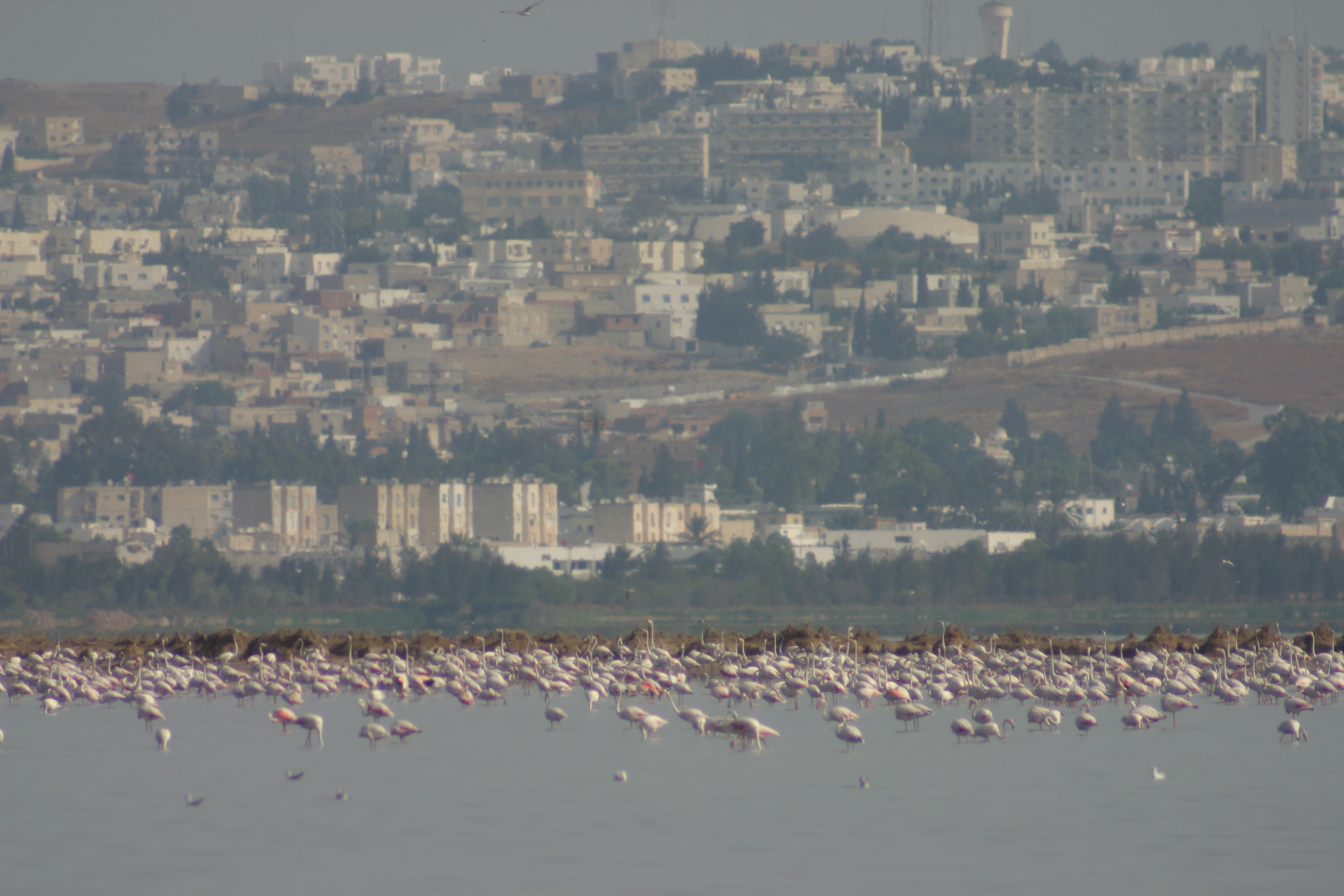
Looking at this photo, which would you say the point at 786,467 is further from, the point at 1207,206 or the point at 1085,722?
the point at 1085,722

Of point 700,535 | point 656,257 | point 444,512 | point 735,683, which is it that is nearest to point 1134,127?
point 656,257

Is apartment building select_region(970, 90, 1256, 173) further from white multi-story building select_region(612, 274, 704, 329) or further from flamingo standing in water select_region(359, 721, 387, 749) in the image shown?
flamingo standing in water select_region(359, 721, 387, 749)


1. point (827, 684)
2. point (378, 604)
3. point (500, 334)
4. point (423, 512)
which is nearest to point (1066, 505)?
point (423, 512)

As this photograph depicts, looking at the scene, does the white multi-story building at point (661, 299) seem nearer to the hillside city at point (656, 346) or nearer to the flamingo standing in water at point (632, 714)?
the hillside city at point (656, 346)

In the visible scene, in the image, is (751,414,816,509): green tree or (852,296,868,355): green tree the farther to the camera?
(852,296,868,355): green tree

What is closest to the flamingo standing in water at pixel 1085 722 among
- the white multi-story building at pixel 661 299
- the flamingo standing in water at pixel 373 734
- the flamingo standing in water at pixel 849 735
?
the flamingo standing in water at pixel 849 735

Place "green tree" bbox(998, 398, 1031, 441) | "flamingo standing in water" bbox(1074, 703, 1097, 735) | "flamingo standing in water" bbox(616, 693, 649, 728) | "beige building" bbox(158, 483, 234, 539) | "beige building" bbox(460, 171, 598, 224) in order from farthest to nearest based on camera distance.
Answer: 1. "beige building" bbox(460, 171, 598, 224)
2. "green tree" bbox(998, 398, 1031, 441)
3. "beige building" bbox(158, 483, 234, 539)
4. "flamingo standing in water" bbox(1074, 703, 1097, 735)
5. "flamingo standing in water" bbox(616, 693, 649, 728)

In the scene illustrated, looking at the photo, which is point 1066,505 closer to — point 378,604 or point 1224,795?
→ point 378,604

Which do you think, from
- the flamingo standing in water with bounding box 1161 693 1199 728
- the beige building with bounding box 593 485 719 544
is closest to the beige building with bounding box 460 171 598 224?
the beige building with bounding box 593 485 719 544
